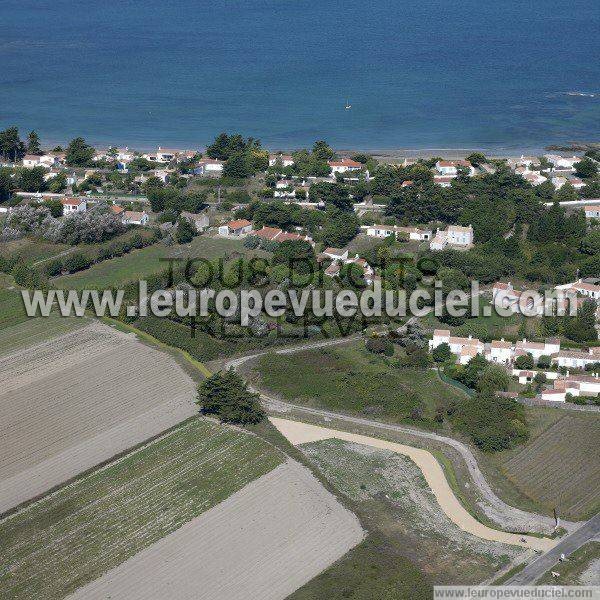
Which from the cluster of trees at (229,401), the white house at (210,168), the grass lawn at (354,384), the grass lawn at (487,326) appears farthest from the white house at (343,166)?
the cluster of trees at (229,401)

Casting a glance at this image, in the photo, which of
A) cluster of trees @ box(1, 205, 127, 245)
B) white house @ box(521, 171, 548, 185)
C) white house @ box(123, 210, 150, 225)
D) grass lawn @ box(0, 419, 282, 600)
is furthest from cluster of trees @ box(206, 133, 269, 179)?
grass lawn @ box(0, 419, 282, 600)

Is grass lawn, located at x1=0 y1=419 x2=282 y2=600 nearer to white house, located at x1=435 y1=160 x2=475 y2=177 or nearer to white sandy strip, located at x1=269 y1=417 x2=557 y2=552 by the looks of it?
white sandy strip, located at x1=269 y1=417 x2=557 y2=552

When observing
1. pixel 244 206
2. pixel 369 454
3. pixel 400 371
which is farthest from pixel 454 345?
pixel 244 206

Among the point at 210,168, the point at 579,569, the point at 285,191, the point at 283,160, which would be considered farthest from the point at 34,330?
the point at 283,160

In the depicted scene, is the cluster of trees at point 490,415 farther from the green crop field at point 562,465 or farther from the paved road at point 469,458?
the paved road at point 469,458

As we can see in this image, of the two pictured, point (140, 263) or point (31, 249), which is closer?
point (140, 263)

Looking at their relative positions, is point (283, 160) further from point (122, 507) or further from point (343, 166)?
point (122, 507)
